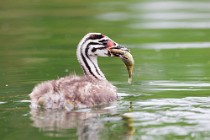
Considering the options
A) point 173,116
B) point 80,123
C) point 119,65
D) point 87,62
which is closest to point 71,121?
point 80,123

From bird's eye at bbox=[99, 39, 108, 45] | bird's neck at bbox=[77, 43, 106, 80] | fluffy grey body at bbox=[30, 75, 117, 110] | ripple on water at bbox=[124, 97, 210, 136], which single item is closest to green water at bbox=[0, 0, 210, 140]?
ripple on water at bbox=[124, 97, 210, 136]

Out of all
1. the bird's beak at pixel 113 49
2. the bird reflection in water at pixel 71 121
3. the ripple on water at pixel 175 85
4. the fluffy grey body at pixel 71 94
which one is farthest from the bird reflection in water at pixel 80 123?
the ripple on water at pixel 175 85

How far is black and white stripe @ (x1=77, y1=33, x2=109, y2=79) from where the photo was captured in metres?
12.8

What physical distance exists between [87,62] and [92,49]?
0.72 ft

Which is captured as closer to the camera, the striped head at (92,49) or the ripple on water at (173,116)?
the ripple on water at (173,116)

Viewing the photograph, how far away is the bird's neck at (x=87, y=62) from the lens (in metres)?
12.8

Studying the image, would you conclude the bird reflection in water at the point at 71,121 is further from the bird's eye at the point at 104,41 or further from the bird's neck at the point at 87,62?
the bird's eye at the point at 104,41

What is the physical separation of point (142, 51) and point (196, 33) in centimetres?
284

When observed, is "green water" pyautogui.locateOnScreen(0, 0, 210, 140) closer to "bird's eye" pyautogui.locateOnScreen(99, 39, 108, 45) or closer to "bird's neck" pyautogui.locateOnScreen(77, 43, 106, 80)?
"bird's neck" pyautogui.locateOnScreen(77, 43, 106, 80)

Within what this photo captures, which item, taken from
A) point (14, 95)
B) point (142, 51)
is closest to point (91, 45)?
point (14, 95)

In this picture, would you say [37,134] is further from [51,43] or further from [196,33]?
[196,33]

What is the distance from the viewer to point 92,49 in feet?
42.1

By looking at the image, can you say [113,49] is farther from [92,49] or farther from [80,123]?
[80,123]

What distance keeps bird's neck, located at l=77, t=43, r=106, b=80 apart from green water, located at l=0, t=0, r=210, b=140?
22.1 inches
